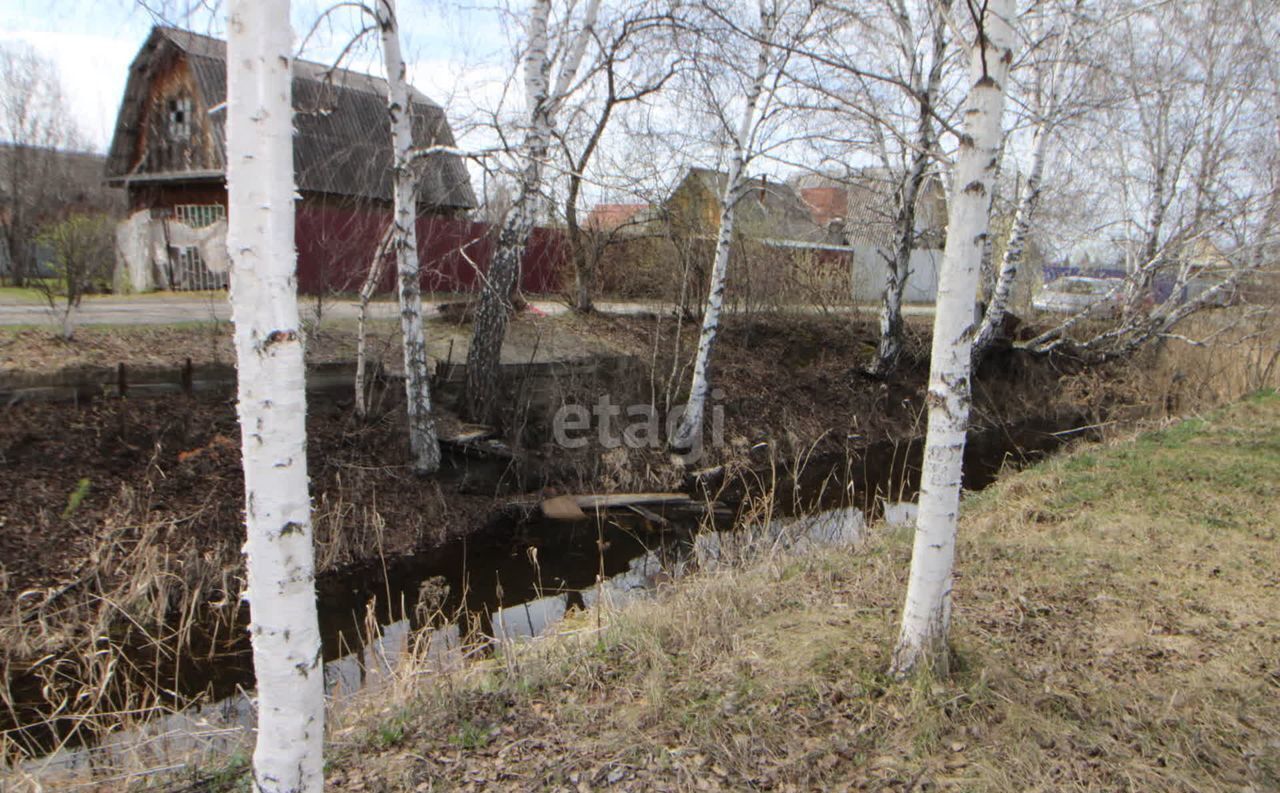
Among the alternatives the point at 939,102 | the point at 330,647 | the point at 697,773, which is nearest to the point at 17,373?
the point at 330,647

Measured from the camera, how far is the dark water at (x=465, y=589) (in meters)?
5.96

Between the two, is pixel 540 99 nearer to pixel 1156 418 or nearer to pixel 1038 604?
pixel 1038 604

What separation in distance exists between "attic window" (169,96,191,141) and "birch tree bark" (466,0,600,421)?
9136 mm

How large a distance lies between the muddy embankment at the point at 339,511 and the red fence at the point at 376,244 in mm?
1933

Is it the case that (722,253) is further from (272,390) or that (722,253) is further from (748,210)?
(272,390)

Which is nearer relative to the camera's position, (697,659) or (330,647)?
(697,659)

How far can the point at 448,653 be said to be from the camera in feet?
17.4

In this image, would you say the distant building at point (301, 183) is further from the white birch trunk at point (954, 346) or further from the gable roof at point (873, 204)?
the white birch trunk at point (954, 346)

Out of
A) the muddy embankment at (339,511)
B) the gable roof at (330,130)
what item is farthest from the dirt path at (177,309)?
the gable roof at (330,130)

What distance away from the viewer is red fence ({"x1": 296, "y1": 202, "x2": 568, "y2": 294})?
429 inches

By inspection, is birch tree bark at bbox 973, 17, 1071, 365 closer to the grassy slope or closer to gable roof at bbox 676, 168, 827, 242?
gable roof at bbox 676, 168, 827, 242

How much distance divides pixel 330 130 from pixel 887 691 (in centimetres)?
1384

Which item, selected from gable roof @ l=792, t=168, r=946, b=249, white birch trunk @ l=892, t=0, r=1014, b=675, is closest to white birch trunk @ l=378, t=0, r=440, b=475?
gable roof @ l=792, t=168, r=946, b=249

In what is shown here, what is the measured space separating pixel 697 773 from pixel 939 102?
34.8 feet
